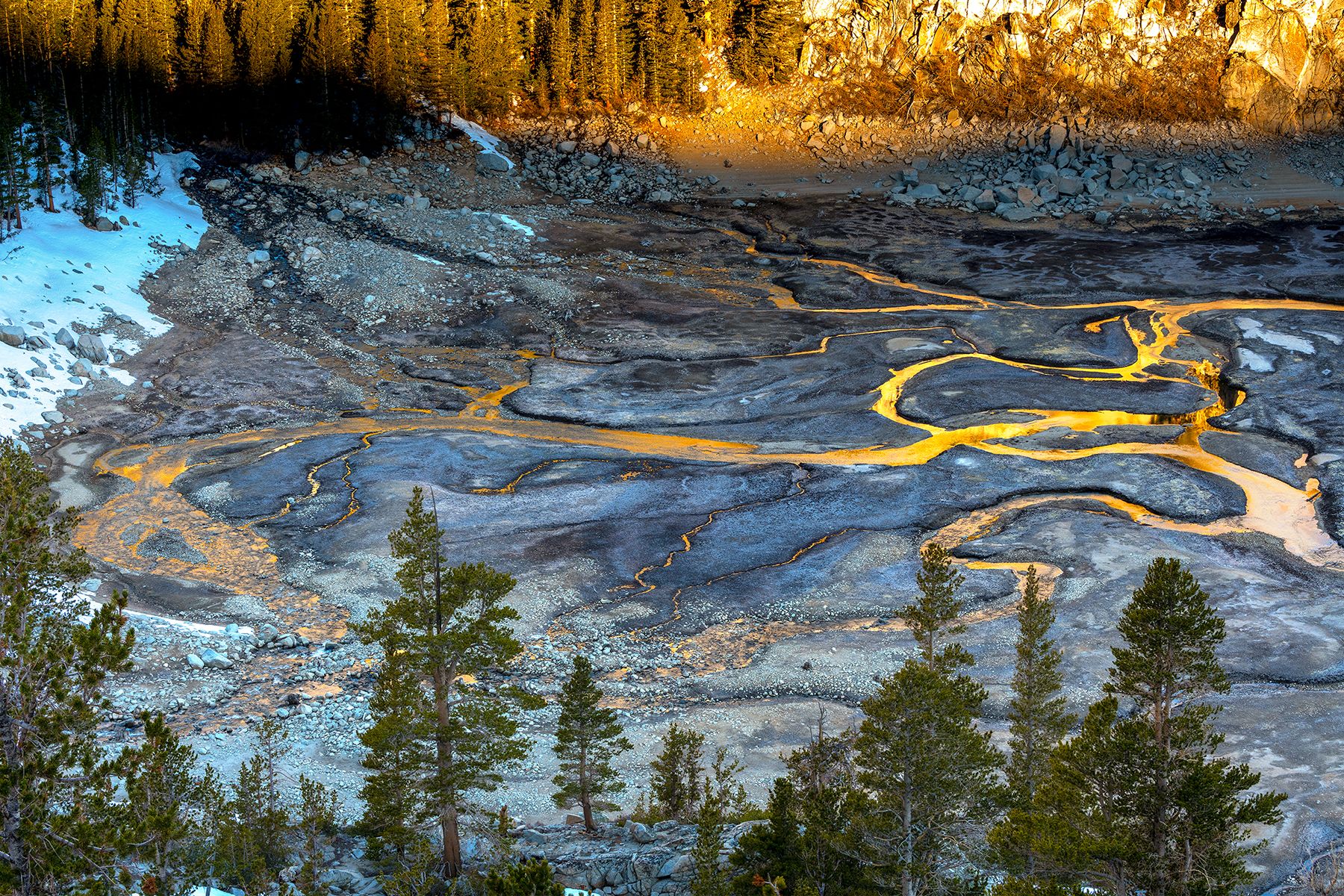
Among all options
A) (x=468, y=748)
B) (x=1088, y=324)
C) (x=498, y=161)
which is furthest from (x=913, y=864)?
(x=498, y=161)

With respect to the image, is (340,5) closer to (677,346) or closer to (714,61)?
(714,61)

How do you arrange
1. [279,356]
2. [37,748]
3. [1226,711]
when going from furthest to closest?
[279,356] → [1226,711] → [37,748]

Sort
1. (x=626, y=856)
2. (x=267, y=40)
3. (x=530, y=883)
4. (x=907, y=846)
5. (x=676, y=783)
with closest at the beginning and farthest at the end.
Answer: (x=530, y=883), (x=907, y=846), (x=626, y=856), (x=676, y=783), (x=267, y=40)

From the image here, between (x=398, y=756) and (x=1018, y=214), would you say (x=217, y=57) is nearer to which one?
(x=1018, y=214)

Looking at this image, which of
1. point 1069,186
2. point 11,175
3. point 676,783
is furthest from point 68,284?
point 1069,186

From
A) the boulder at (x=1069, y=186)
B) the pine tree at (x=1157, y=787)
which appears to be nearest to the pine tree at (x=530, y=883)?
the pine tree at (x=1157, y=787)
